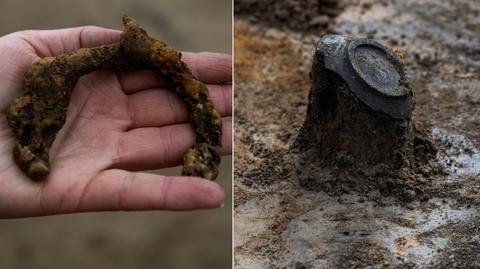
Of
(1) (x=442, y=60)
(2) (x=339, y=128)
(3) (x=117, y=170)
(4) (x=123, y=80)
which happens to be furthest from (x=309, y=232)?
(1) (x=442, y=60)

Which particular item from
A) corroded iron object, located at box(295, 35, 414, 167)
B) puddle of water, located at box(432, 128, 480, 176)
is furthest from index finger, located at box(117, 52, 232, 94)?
puddle of water, located at box(432, 128, 480, 176)

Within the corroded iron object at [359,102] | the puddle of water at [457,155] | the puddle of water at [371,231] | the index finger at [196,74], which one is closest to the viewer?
the puddle of water at [371,231]

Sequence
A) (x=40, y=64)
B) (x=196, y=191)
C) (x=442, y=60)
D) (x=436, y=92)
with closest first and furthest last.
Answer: (x=196, y=191) → (x=40, y=64) → (x=436, y=92) → (x=442, y=60)

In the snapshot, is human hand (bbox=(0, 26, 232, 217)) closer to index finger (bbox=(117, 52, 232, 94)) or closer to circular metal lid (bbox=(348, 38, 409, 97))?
index finger (bbox=(117, 52, 232, 94))

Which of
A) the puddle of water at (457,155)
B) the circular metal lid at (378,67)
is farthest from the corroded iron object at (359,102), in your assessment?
the puddle of water at (457,155)

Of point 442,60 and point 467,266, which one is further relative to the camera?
point 442,60

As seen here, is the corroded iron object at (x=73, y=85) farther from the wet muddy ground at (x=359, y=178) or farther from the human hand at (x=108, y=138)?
the wet muddy ground at (x=359, y=178)

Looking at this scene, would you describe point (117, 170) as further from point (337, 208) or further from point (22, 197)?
A: point (337, 208)
